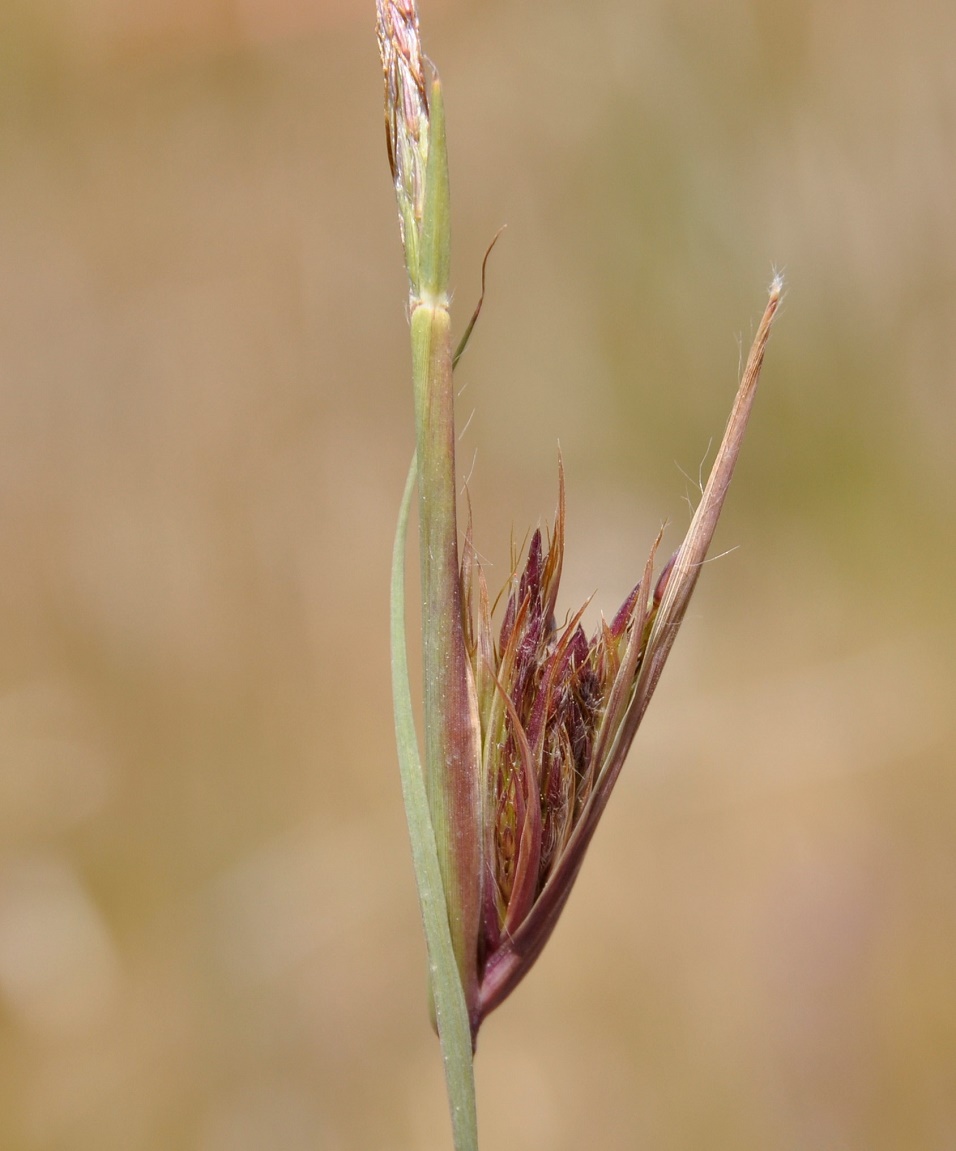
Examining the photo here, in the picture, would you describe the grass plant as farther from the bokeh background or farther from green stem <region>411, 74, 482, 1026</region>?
the bokeh background

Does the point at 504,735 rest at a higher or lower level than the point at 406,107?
lower

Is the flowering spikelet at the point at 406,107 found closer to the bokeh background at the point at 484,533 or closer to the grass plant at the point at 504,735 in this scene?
the grass plant at the point at 504,735

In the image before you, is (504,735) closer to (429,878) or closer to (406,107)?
(429,878)

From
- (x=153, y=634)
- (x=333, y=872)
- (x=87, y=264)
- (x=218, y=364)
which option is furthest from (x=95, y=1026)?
(x=87, y=264)

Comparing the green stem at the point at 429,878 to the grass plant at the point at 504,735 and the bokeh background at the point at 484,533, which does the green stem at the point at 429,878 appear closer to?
the grass plant at the point at 504,735

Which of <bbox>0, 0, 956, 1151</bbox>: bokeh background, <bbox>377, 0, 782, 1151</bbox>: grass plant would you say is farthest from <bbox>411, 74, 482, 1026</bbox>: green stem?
<bbox>0, 0, 956, 1151</bbox>: bokeh background

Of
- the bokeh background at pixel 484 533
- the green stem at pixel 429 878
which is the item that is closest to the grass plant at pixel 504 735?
the green stem at pixel 429 878

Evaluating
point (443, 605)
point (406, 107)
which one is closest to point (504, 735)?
point (443, 605)

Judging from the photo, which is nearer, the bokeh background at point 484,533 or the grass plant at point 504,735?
the grass plant at point 504,735

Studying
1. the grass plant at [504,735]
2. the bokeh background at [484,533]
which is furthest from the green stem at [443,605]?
the bokeh background at [484,533]

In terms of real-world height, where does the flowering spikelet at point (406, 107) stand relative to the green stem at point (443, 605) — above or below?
above
